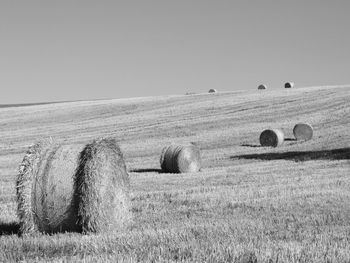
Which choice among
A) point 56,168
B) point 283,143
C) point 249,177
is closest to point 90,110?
point 283,143

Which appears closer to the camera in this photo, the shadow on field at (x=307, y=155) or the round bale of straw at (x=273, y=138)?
the shadow on field at (x=307, y=155)

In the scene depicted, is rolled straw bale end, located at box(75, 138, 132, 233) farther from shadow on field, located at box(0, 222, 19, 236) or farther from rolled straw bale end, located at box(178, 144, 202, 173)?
rolled straw bale end, located at box(178, 144, 202, 173)

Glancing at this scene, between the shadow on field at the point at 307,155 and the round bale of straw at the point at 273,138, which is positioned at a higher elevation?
the round bale of straw at the point at 273,138

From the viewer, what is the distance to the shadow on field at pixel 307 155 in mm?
23750

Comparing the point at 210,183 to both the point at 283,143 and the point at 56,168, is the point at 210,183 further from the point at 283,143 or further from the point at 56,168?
the point at 283,143

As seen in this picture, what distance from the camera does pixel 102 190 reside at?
27.4ft

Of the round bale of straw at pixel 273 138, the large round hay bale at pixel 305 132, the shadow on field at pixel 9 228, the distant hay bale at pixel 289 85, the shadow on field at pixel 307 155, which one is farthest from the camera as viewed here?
the distant hay bale at pixel 289 85

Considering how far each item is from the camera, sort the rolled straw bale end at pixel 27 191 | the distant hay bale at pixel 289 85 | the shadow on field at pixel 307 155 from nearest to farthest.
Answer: the rolled straw bale end at pixel 27 191 < the shadow on field at pixel 307 155 < the distant hay bale at pixel 289 85

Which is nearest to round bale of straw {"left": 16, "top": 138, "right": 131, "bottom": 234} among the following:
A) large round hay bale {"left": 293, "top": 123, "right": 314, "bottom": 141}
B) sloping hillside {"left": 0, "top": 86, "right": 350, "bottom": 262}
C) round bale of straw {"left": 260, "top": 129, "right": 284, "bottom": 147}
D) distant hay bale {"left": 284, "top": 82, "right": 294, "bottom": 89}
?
sloping hillside {"left": 0, "top": 86, "right": 350, "bottom": 262}

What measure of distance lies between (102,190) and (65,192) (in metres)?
0.57

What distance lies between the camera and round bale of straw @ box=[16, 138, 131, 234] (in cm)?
807

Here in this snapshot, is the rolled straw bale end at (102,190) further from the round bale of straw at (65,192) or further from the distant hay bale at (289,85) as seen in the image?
the distant hay bale at (289,85)

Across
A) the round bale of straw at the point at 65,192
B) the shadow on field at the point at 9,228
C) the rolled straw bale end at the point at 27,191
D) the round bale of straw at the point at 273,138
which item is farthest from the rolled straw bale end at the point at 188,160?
the rolled straw bale end at the point at 27,191

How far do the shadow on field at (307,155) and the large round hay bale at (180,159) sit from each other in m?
4.81
